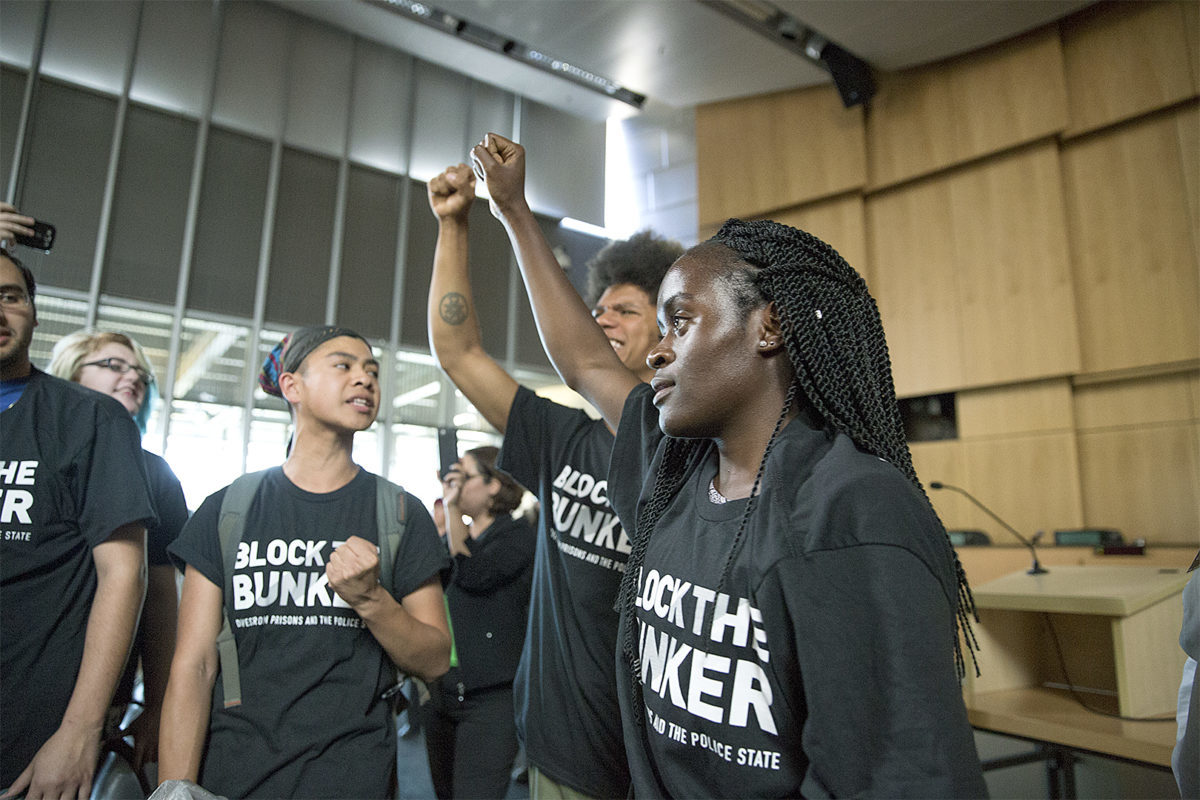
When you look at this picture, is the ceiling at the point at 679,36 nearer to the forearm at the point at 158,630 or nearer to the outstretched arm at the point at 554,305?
the outstretched arm at the point at 554,305

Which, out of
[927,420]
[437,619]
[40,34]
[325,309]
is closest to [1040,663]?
[437,619]

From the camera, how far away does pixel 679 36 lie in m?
6.24

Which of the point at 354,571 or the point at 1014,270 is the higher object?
the point at 1014,270

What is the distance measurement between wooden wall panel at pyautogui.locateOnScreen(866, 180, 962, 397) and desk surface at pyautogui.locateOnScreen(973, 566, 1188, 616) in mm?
4101

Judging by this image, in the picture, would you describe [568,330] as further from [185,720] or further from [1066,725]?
[1066,725]

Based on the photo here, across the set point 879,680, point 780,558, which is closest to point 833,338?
point 780,558

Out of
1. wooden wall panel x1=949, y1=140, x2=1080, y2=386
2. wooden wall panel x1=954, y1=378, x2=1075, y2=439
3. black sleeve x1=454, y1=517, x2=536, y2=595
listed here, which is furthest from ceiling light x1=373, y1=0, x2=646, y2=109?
black sleeve x1=454, y1=517, x2=536, y2=595

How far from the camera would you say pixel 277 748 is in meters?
1.33

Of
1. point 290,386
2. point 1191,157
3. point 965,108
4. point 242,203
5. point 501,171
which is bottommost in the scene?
point 290,386

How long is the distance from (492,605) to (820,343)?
2039 mm

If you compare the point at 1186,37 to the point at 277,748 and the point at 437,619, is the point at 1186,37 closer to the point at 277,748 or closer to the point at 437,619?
the point at 437,619

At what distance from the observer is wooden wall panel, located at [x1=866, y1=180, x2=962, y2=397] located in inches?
247

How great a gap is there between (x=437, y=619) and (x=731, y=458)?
2.68 ft

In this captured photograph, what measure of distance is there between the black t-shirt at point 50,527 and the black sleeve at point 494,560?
1.27m
